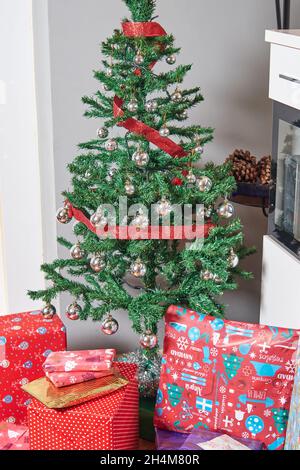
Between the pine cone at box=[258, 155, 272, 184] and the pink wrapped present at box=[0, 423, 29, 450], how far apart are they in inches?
32.2

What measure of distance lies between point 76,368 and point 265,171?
0.67 meters

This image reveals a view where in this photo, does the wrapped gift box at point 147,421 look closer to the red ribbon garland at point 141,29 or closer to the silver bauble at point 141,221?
the silver bauble at point 141,221

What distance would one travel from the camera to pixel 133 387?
1556 mm

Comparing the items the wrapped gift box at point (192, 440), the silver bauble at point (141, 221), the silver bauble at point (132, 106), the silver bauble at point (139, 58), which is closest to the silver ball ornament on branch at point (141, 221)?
the silver bauble at point (141, 221)

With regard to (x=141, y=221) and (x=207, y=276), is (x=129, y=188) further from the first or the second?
(x=207, y=276)

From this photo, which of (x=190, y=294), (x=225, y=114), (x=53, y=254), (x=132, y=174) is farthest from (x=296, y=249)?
(x=53, y=254)

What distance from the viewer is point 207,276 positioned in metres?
1.61

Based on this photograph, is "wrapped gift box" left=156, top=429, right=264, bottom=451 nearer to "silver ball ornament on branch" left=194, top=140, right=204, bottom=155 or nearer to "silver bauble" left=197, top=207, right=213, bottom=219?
"silver bauble" left=197, top=207, right=213, bottom=219

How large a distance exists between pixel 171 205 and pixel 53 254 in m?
0.63

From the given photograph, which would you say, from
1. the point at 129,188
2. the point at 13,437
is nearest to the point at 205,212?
the point at 129,188

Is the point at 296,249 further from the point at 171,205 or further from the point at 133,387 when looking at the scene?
the point at 133,387

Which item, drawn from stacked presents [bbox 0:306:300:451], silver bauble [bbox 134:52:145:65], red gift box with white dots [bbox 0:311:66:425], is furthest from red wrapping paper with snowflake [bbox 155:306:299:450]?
silver bauble [bbox 134:52:145:65]

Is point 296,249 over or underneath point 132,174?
underneath

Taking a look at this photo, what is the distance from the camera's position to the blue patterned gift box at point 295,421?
53.5 inches
